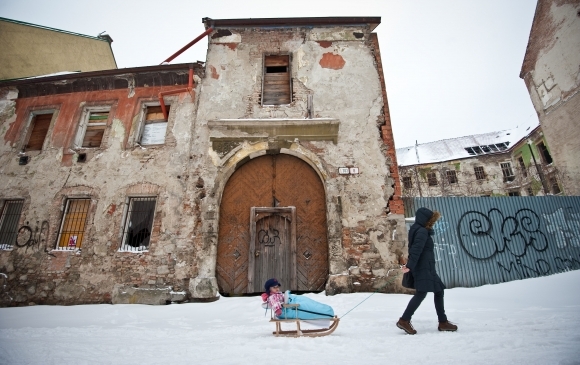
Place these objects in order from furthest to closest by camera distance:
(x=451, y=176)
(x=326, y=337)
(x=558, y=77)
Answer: (x=451, y=176) → (x=558, y=77) → (x=326, y=337)

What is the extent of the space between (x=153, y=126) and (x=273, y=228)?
503 centimetres

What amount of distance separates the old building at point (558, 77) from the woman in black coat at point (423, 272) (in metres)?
11.5

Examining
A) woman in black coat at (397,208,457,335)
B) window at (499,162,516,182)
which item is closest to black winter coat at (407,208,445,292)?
woman in black coat at (397,208,457,335)

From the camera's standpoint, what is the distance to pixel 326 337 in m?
3.37

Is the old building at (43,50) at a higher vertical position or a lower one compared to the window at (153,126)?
higher

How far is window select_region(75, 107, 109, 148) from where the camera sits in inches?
344

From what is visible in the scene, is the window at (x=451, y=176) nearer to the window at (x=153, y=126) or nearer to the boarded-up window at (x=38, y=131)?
the window at (x=153, y=126)

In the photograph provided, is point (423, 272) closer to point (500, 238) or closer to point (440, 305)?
point (440, 305)

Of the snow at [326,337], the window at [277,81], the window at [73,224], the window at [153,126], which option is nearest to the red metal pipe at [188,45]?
the window at [153,126]

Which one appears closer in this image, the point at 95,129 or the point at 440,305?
the point at 440,305

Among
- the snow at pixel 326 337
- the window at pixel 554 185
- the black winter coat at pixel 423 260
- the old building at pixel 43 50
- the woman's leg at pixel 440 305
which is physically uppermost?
the old building at pixel 43 50

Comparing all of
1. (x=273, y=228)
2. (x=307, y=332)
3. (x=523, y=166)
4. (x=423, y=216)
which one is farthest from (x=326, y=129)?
(x=523, y=166)

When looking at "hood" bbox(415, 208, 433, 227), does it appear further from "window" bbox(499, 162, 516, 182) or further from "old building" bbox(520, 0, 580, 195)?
"window" bbox(499, 162, 516, 182)

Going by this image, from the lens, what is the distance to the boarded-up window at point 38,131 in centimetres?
899
